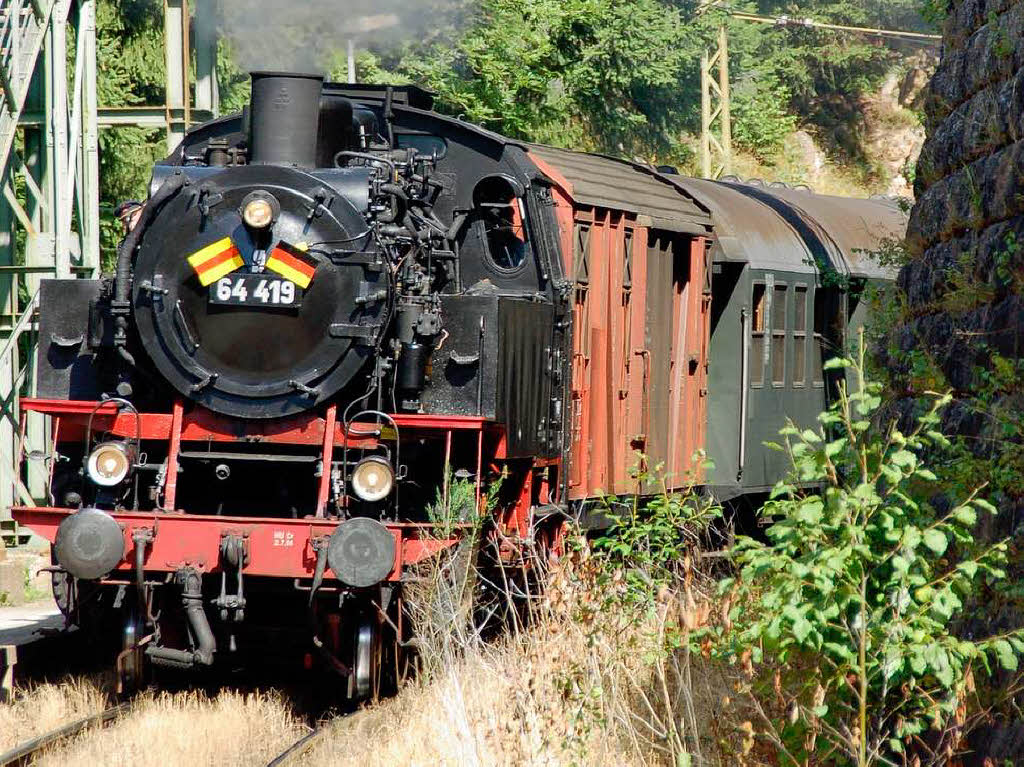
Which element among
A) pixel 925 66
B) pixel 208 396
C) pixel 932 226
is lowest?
pixel 208 396

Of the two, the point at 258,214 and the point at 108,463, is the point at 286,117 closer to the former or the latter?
the point at 258,214

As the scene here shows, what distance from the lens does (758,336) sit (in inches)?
446

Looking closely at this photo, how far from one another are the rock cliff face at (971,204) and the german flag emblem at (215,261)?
312 cm

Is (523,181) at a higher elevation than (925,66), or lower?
lower

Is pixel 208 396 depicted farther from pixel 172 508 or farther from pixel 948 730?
pixel 948 730

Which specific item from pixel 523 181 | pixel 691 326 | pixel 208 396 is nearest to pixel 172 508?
pixel 208 396

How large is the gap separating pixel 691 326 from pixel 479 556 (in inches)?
120

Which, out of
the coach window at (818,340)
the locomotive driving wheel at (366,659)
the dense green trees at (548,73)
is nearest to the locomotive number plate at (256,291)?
the locomotive driving wheel at (366,659)

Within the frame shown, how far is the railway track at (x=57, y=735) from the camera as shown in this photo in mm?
6363

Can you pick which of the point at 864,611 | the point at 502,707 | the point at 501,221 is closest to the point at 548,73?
the point at 501,221

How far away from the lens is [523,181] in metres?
7.97

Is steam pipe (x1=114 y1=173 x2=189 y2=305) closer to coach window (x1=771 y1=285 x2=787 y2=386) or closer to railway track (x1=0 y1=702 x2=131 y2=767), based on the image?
railway track (x1=0 y1=702 x2=131 y2=767)

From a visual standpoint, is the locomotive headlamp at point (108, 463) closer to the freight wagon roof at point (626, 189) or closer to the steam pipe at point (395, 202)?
the steam pipe at point (395, 202)

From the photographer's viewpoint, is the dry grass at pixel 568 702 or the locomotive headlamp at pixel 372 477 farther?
the locomotive headlamp at pixel 372 477
